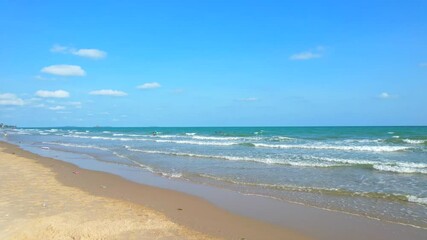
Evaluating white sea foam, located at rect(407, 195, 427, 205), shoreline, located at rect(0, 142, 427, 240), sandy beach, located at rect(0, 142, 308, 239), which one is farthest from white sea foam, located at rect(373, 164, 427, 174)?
sandy beach, located at rect(0, 142, 308, 239)

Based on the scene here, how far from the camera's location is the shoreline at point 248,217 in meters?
7.02

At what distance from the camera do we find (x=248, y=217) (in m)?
8.28

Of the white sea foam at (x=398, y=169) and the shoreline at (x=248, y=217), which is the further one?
the white sea foam at (x=398, y=169)

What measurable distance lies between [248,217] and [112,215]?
3.04 metres

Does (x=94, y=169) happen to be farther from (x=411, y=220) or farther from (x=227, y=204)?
(x=411, y=220)

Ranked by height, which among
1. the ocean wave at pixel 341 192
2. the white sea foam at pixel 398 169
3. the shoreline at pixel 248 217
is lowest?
the shoreline at pixel 248 217

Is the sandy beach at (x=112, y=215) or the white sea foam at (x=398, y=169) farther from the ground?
the white sea foam at (x=398, y=169)

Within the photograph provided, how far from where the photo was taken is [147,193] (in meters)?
11.1

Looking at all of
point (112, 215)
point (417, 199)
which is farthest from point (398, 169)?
point (112, 215)

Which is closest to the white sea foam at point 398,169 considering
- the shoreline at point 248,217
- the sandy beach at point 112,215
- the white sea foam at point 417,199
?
the white sea foam at point 417,199

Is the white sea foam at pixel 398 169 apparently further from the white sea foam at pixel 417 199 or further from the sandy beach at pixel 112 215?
the sandy beach at pixel 112 215

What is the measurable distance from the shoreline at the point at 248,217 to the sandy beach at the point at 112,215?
2 centimetres

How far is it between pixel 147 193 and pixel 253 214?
3919 mm

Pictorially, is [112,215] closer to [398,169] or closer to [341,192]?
[341,192]
